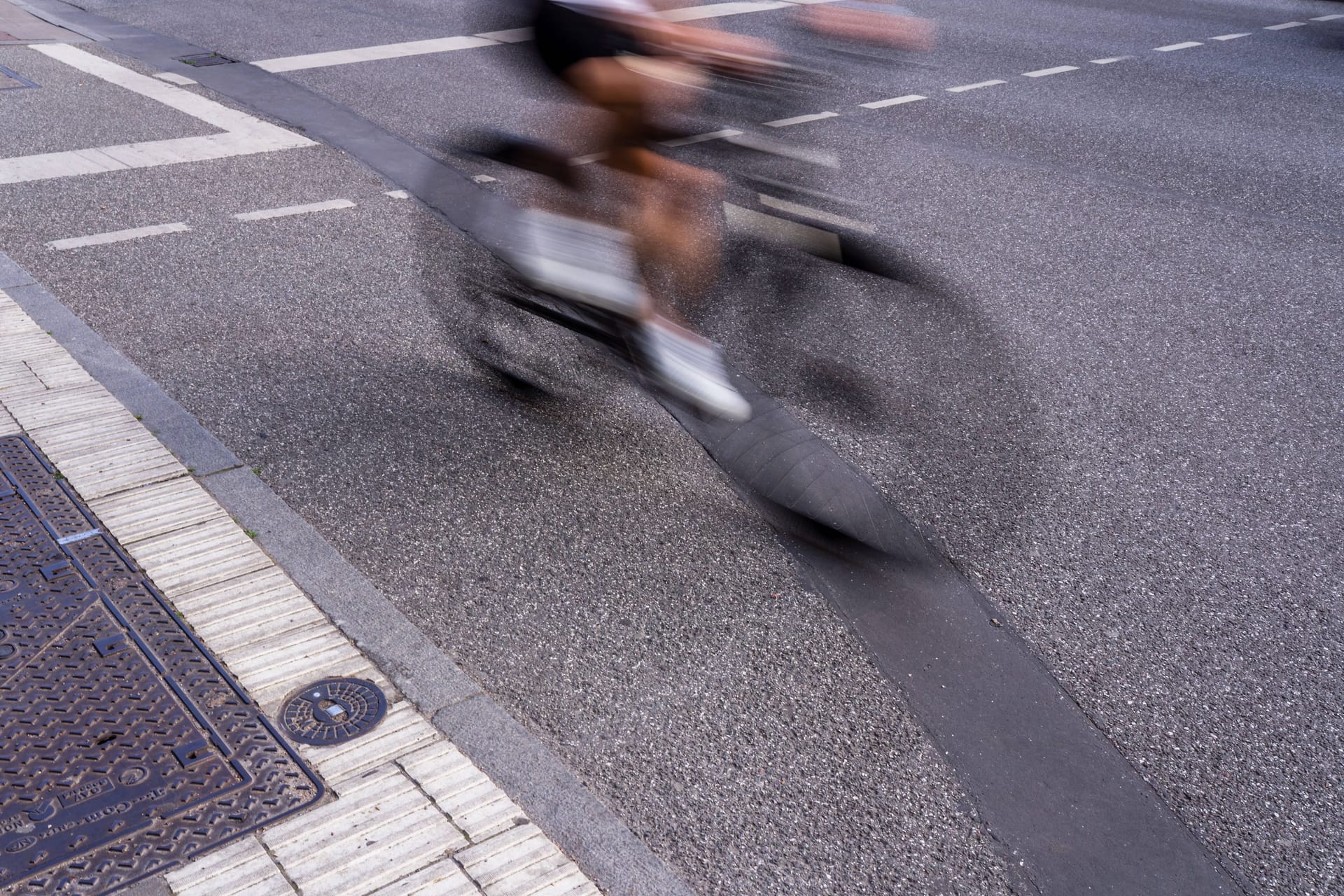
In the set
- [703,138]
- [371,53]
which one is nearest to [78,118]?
[371,53]

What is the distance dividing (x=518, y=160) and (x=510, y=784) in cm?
275

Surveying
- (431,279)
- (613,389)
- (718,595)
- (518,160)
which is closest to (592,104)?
(518,160)

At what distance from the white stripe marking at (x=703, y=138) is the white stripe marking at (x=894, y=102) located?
17.4 feet

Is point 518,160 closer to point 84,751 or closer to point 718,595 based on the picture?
point 718,595

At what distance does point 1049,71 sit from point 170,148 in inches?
291

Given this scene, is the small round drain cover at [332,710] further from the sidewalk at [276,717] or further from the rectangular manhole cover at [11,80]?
the rectangular manhole cover at [11,80]

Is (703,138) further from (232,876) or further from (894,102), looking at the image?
(894,102)

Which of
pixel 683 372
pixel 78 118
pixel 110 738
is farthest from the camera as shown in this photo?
pixel 78 118

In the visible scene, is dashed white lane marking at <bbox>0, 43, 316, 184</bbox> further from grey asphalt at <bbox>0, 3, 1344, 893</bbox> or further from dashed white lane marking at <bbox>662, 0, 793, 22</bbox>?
dashed white lane marking at <bbox>662, 0, 793, 22</bbox>

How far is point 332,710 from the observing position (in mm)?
3016

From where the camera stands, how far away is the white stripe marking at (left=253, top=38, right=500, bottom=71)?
10008 millimetres

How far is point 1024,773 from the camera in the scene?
304 centimetres

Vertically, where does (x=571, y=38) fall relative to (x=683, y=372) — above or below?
above

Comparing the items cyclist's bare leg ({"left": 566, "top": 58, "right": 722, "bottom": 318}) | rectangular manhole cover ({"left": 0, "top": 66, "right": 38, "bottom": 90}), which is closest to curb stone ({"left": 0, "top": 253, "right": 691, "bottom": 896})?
cyclist's bare leg ({"left": 566, "top": 58, "right": 722, "bottom": 318})
